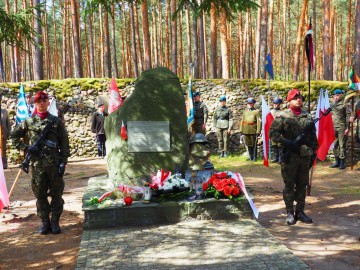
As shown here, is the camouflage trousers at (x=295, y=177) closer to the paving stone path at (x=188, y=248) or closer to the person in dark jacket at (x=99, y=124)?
the paving stone path at (x=188, y=248)

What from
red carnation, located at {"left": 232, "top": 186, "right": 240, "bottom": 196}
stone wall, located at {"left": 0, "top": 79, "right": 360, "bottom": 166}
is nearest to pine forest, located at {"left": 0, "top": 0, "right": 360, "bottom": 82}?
stone wall, located at {"left": 0, "top": 79, "right": 360, "bottom": 166}

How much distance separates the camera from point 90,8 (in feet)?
28.5

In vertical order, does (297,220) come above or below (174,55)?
below

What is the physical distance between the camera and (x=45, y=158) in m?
5.48

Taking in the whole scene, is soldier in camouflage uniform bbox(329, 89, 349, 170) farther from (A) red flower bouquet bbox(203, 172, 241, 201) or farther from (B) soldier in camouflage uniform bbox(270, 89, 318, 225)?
(A) red flower bouquet bbox(203, 172, 241, 201)

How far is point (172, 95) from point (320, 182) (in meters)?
4.88

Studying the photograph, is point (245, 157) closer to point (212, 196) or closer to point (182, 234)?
point (212, 196)

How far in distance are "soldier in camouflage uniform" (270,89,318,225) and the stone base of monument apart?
28.4 inches

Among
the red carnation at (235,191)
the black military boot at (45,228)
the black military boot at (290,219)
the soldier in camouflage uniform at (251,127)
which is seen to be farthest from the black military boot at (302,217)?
the soldier in camouflage uniform at (251,127)

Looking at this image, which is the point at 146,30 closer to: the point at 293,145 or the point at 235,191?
the point at 235,191

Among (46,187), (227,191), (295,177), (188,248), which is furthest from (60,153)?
(295,177)

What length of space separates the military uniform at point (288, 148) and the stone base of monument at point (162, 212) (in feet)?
2.46

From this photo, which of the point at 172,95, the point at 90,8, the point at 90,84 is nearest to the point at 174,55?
the point at 90,84

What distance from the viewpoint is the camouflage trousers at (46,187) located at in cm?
550
